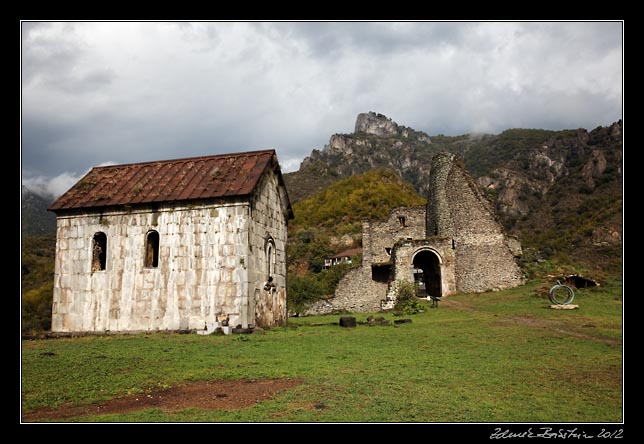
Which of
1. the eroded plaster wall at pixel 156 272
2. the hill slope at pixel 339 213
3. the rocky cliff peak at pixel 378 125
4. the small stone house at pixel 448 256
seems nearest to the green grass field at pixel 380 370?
the eroded plaster wall at pixel 156 272

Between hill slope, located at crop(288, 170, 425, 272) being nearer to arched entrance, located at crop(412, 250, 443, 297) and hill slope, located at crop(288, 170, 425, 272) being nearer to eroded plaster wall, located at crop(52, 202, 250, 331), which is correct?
arched entrance, located at crop(412, 250, 443, 297)

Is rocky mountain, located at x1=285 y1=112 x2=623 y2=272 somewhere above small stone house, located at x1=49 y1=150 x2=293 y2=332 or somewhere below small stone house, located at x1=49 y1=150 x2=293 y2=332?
above

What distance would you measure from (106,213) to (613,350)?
A: 16816 millimetres

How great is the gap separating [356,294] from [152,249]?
1754cm

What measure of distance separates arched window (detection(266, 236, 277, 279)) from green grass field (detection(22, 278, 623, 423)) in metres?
3.06

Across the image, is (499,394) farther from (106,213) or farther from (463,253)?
(463,253)

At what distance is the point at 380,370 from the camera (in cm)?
938

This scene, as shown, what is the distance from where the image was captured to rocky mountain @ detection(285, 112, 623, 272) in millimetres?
48281

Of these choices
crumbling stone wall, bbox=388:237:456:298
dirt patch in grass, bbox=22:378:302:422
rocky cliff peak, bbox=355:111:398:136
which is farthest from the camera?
rocky cliff peak, bbox=355:111:398:136

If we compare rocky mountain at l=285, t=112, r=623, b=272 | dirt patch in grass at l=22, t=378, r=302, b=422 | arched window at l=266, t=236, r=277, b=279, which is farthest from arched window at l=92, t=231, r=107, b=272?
rocky mountain at l=285, t=112, r=623, b=272

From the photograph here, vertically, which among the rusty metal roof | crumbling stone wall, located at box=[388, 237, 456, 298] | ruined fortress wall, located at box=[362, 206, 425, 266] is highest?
the rusty metal roof

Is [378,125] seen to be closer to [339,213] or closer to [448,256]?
[339,213]

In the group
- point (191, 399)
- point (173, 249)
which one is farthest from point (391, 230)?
point (191, 399)

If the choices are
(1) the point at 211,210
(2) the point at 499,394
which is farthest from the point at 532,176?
(2) the point at 499,394
